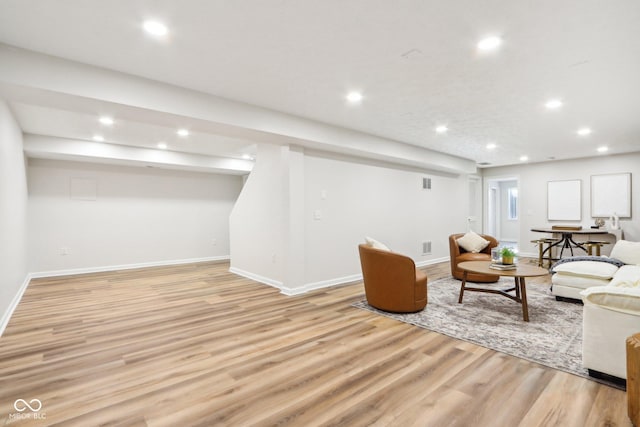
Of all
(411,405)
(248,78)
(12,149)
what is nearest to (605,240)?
(411,405)

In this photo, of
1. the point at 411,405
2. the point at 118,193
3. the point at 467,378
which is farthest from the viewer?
the point at 118,193

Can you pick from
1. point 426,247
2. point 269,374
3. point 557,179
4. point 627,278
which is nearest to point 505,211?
point 557,179

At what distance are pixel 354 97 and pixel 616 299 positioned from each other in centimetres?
297

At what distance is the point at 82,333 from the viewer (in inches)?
130

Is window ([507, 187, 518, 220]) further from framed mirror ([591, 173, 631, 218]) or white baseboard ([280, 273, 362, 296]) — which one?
white baseboard ([280, 273, 362, 296])

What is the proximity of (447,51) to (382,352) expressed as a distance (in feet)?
8.54

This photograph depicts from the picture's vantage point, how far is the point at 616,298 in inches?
87.7

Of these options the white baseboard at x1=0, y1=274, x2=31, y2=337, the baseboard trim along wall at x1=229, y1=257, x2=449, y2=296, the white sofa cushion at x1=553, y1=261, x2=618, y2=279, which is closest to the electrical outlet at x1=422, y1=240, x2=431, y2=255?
the baseboard trim along wall at x1=229, y1=257, x2=449, y2=296

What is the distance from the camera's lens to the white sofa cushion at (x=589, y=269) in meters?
3.89

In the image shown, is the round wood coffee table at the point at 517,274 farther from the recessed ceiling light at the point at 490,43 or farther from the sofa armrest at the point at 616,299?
the recessed ceiling light at the point at 490,43

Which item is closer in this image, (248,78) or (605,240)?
(248,78)

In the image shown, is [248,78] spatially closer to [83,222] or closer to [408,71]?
[408,71]

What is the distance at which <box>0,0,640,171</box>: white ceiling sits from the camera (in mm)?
2107

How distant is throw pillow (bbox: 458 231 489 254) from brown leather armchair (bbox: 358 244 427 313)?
216 cm
